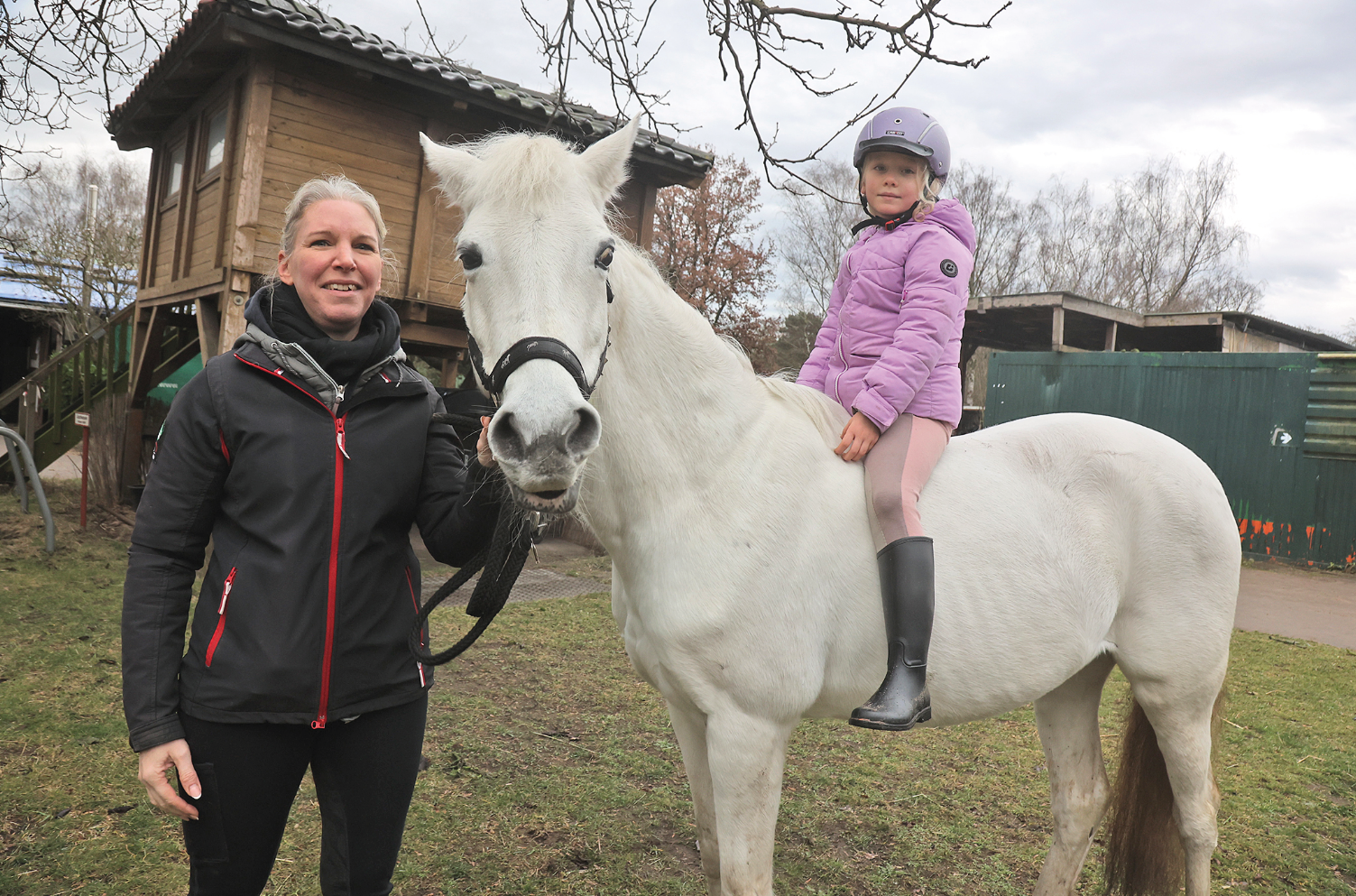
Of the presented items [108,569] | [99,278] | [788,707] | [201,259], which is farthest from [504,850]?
[99,278]

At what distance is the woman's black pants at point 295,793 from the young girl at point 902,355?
1128 millimetres

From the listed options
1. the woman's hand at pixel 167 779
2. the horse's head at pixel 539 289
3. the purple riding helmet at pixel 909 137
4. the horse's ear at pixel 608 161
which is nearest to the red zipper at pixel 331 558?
the woman's hand at pixel 167 779

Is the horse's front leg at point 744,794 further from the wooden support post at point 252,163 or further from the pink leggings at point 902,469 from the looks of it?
the wooden support post at point 252,163

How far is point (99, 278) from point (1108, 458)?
1957 cm

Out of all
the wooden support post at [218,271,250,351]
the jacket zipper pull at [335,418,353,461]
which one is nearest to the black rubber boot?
the jacket zipper pull at [335,418,353,461]

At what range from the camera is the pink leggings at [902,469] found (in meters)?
1.97

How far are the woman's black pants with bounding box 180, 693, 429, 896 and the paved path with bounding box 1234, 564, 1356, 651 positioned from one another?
7.25 meters

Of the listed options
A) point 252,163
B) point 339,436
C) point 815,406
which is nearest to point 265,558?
point 339,436

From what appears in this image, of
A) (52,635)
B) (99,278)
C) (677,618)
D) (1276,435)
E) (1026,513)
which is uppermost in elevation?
(99,278)

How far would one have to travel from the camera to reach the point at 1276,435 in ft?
34.1

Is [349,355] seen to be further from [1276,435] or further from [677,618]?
[1276,435]

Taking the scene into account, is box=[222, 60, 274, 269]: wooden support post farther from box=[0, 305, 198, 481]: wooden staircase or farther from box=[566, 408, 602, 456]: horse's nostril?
box=[566, 408, 602, 456]: horse's nostril

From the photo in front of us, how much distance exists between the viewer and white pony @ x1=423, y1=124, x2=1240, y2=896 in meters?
1.54

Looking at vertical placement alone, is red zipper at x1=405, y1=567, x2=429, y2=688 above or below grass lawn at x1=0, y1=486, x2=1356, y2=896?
above
